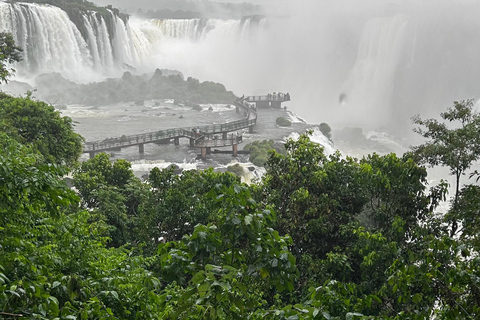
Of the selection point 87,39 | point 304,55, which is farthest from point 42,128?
point 304,55

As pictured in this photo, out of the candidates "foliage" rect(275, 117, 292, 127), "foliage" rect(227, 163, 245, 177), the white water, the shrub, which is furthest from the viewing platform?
"foliage" rect(227, 163, 245, 177)

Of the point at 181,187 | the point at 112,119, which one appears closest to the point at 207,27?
the point at 112,119

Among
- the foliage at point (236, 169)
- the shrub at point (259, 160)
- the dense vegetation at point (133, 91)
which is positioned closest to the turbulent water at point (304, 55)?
the dense vegetation at point (133, 91)

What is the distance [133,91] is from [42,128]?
38.3 m

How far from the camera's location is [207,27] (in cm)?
7712

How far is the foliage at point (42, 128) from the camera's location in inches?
647

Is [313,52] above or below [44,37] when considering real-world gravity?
above

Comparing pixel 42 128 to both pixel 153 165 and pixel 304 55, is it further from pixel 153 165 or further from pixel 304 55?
pixel 304 55

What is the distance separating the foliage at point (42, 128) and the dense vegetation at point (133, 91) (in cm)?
3095

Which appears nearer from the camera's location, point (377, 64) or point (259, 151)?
point (259, 151)

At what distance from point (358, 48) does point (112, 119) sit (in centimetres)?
3731

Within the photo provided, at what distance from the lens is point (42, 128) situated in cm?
1716

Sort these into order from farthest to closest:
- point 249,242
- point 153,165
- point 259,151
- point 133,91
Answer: point 133,91 < point 259,151 < point 153,165 < point 249,242

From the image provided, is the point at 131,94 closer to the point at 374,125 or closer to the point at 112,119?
the point at 112,119
